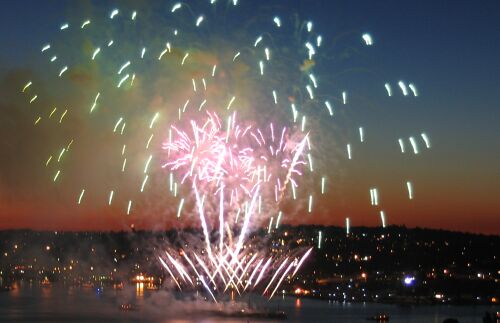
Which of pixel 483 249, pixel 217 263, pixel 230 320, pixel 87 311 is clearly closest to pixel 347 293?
pixel 483 249

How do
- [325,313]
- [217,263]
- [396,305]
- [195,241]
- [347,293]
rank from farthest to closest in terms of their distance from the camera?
1. [347,293]
2. [396,305]
3. [325,313]
4. [195,241]
5. [217,263]

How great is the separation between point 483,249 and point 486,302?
3520 centimetres

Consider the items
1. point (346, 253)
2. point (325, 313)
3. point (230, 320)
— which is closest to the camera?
point (230, 320)

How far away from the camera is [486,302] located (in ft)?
332

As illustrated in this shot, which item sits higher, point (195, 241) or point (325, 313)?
point (195, 241)

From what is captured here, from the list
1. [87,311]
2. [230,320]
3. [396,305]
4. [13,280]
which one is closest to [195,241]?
[230,320]

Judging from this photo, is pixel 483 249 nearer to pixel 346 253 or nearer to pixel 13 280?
pixel 346 253

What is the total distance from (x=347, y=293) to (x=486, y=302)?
19.5 m

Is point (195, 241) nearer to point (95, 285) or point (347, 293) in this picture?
point (347, 293)

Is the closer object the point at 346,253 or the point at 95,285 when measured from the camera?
the point at 346,253

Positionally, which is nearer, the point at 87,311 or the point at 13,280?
the point at 87,311

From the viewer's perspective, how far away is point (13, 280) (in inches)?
6511

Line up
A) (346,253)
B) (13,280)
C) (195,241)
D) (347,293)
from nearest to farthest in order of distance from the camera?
(195,241) → (347,293) → (346,253) → (13,280)

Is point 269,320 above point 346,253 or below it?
below
